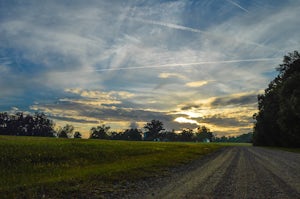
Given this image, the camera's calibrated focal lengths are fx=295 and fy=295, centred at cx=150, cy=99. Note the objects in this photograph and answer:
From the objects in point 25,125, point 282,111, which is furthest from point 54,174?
point 25,125

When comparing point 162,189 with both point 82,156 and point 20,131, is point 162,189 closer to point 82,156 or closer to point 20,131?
point 82,156

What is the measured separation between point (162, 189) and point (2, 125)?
186 metres

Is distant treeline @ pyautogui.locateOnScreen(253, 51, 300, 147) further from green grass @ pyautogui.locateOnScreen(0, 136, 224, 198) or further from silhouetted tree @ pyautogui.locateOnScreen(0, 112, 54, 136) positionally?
silhouetted tree @ pyautogui.locateOnScreen(0, 112, 54, 136)

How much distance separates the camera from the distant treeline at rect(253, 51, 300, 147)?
59.5 m

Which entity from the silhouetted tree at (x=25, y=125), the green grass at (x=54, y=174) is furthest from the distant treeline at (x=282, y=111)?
the silhouetted tree at (x=25, y=125)

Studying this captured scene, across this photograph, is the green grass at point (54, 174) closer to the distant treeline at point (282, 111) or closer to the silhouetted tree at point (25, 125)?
the distant treeline at point (282, 111)

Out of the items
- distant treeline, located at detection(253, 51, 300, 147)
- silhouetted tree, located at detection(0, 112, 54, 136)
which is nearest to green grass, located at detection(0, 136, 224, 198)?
distant treeline, located at detection(253, 51, 300, 147)

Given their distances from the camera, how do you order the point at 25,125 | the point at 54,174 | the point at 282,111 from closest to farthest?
1. the point at 54,174
2. the point at 282,111
3. the point at 25,125

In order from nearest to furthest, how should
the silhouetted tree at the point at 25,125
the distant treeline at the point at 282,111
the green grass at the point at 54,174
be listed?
1. the green grass at the point at 54,174
2. the distant treeline at the point at 282,111
3. the silhouetted tree at the point at 25,125

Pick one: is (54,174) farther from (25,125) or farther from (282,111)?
(25,125)

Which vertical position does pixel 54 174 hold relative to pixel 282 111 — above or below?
below

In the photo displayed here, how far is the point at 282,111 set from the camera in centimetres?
6312

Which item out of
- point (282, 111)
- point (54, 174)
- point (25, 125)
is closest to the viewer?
point (54, 174)

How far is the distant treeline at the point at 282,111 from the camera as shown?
59541 mm
